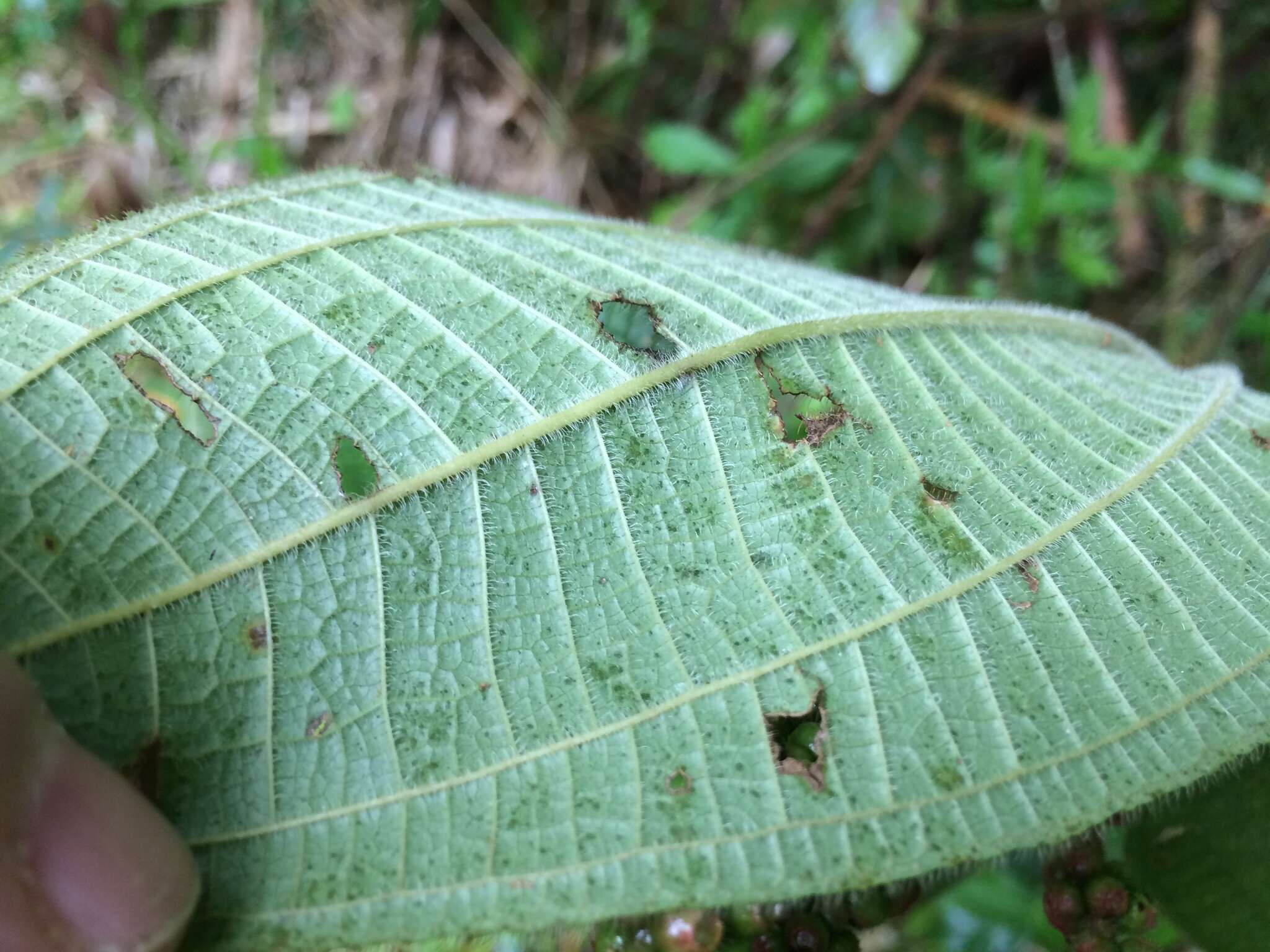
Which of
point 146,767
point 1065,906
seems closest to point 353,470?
point 146,767

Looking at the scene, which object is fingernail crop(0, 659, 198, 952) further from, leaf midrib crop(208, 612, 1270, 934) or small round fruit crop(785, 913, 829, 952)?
small round fruit crop(785, 913, 829, 952)

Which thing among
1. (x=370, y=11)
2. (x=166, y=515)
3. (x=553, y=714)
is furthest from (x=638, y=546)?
(x=370, y=11)

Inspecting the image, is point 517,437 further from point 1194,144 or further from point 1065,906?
point 1194,144

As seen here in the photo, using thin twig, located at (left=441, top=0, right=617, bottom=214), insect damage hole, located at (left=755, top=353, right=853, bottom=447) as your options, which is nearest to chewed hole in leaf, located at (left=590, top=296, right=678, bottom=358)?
insect damage hole, located at (left=755, top=353, right=853, bottom=447)

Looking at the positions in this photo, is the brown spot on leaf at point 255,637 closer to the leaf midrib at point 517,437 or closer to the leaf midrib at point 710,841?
the leaf midrib at point 517,437

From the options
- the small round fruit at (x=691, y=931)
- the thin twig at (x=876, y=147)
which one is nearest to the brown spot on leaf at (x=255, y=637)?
the small round fruit at (x=691, y=931)

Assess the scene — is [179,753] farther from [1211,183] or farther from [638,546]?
[1211,183]
